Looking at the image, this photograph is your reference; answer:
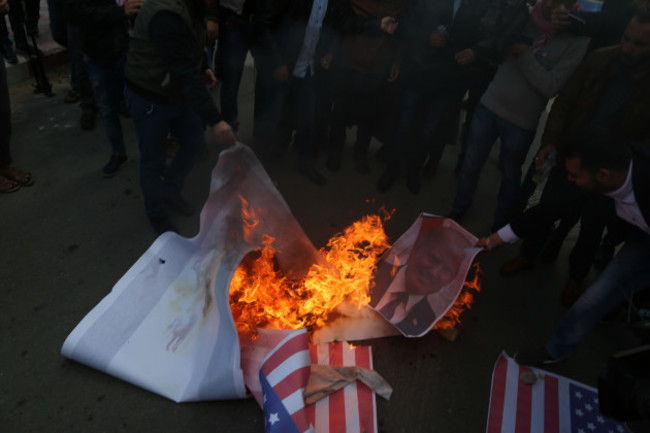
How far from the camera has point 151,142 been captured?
341 cm

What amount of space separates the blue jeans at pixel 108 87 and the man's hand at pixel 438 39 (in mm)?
3079

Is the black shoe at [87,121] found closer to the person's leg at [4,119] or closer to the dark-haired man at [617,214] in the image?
the person's leg at [4,119]

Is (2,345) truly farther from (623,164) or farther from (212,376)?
(623,164)

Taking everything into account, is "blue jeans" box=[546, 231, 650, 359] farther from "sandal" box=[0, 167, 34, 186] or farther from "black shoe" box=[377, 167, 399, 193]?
"sandal" box=[0, 167, 34, 186]

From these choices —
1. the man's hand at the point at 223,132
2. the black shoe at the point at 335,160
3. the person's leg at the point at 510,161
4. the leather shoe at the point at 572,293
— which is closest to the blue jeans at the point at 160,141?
the man's hand at the point at 223,132

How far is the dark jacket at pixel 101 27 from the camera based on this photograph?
12.1ft

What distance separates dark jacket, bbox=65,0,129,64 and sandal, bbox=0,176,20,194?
1.53 m

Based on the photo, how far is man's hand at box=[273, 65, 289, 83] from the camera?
423 cm

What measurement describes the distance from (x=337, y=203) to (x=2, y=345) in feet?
10.4

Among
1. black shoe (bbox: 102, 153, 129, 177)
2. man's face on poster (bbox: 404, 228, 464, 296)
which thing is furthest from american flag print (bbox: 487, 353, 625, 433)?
black shoe (bbox: 102, 153, 129, 177)

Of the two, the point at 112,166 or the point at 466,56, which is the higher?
the point at 466,56

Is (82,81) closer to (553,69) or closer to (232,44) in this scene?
(232,44)

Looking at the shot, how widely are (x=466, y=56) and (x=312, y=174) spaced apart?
2.06m

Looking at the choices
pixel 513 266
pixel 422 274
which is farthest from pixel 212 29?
pixel 513 266
